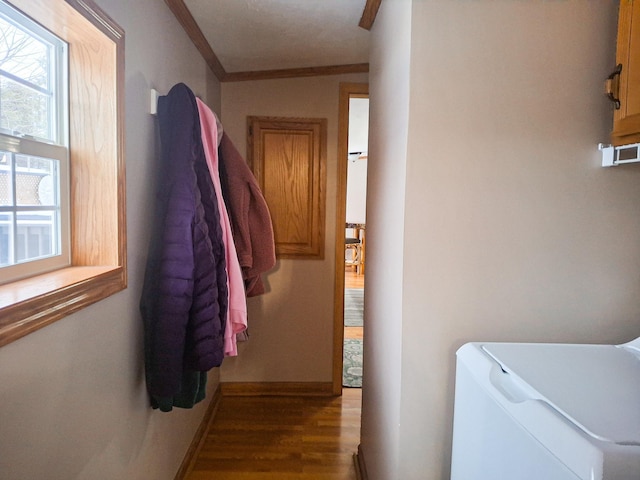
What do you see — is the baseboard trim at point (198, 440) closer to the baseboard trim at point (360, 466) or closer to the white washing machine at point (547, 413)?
the baseboard trim at point (360, 466)

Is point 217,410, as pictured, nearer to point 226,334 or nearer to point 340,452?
point 340,452

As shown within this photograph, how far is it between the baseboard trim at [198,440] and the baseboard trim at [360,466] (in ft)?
2.69

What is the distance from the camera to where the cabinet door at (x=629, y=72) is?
95 cm

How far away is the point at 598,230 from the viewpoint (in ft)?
3.79

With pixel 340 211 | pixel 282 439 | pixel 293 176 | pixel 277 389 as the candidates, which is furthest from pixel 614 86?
pixel 277 389

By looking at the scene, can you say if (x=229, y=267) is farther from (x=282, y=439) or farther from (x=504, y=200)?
(x=282, y=439)

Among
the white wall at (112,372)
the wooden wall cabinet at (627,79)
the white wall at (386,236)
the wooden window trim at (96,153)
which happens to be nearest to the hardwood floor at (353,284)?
the white wall at (386,236)

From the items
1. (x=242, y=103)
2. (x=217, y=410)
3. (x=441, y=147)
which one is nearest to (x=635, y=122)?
(x=441, y=147)

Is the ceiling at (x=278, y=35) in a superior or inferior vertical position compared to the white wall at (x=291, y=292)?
superior

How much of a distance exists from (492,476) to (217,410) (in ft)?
6.63

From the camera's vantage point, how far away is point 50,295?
0.83 metres

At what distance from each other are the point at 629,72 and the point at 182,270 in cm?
136

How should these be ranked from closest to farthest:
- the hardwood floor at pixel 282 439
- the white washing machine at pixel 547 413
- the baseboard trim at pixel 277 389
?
the white washing machine at pixel 547 413, the hardwood floor at pixel 282 439, the baseboard trim at pixel 277 389

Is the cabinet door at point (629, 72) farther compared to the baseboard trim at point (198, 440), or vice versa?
the baseboard trim at point (198, 440)
